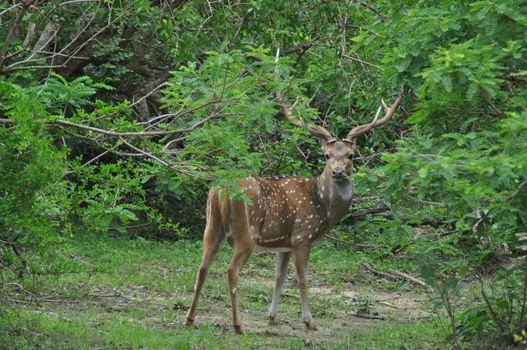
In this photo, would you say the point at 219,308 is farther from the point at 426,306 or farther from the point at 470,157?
the point at 470,157

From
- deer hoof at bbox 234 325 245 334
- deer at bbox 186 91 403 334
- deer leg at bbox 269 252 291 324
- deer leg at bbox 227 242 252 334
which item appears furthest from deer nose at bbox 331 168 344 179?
deer hoof at bbox 234 325 245 334

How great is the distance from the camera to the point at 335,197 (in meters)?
11.8

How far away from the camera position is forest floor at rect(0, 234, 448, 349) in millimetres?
9508

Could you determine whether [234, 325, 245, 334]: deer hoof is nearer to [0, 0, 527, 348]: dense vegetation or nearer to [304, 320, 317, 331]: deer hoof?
[304, 320, 317, 331]: deer hoof

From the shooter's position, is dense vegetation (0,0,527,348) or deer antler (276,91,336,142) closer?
dense vegetation (0,0,527,348)

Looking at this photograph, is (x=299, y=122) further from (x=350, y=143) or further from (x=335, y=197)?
(x=335, y=197)

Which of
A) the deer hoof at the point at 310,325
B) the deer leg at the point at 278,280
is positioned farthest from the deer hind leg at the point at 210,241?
the deer hoof at the point at 310,325

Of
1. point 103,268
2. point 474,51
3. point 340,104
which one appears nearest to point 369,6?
point 340,104

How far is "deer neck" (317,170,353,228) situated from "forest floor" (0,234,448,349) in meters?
1.15

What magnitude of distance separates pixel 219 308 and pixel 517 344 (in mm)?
3564

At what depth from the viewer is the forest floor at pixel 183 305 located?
31.2ft

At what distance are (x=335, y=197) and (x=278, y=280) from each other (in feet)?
3.75

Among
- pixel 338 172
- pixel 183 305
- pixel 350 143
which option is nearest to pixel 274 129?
pixel 338 172

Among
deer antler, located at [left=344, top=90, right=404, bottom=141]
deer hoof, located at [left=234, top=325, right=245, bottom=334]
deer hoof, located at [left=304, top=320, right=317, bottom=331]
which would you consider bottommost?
deer hoof, located at [left=304, top=320, right=317, bottom=331]
